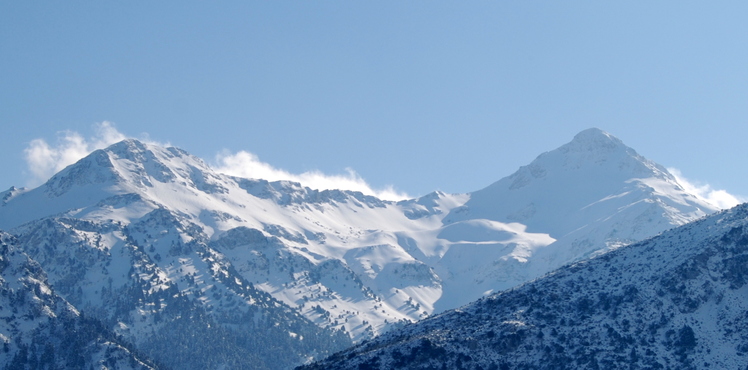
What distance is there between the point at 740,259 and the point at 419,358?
7704 cm

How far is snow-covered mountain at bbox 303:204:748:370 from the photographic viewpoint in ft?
567

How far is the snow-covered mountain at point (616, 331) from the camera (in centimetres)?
17288

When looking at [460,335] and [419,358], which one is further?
[460,335]

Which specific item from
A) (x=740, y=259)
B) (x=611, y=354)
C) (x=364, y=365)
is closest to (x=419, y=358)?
(x=364, y=365)

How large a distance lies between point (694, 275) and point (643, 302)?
1330cm

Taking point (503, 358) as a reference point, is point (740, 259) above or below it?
above

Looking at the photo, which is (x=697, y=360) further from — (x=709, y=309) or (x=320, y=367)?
(x=320, y=367)

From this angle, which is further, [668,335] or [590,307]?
[590,307]

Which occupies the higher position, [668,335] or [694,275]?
[694,275]

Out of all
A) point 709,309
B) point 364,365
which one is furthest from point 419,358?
point 709,309

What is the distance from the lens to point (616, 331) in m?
183

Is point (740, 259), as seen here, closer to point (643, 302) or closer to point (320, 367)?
point (643, 302)

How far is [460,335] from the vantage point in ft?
604

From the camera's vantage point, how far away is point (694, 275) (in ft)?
631
